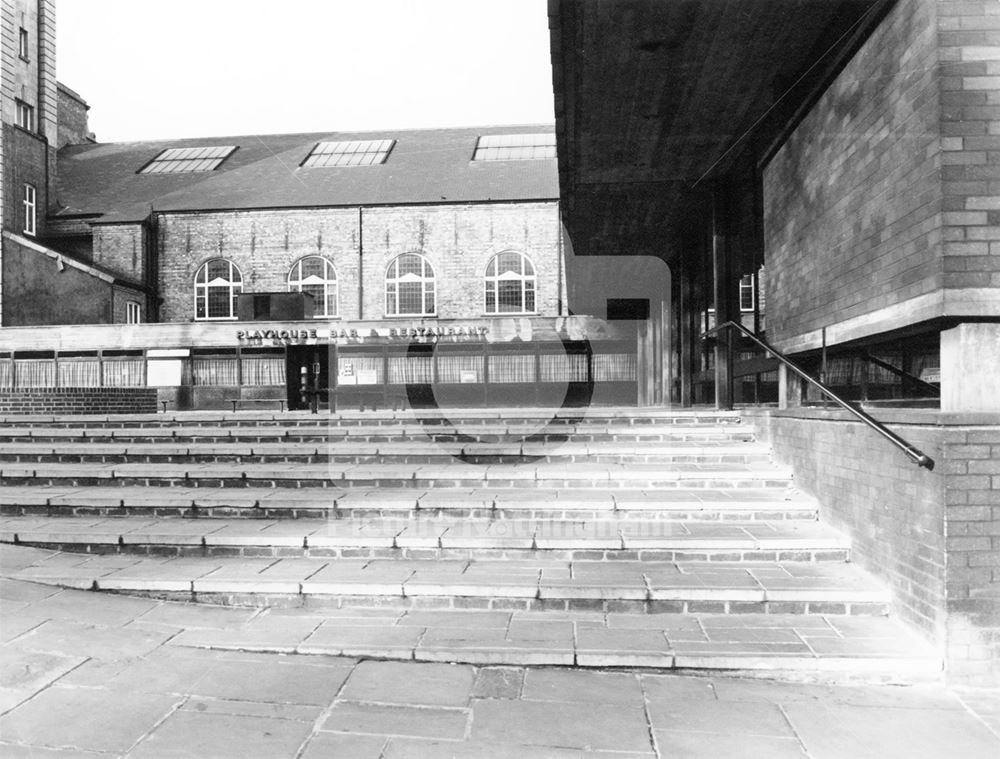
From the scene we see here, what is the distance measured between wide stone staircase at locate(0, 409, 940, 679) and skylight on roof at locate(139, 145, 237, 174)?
91.3 ft

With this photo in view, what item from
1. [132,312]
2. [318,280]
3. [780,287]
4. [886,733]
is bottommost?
[886,733]

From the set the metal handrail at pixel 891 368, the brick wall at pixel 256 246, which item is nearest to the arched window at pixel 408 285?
the brick wall at pixel 256 246

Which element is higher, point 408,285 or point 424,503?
point 408,285

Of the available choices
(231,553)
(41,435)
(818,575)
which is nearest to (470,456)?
(231,553)

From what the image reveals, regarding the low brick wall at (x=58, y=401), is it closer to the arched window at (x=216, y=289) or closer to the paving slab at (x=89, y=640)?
the paving slab at (x=89, y=640)

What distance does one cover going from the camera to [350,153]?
31.0 m

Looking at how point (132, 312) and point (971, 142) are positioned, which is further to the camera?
point (132, 312)

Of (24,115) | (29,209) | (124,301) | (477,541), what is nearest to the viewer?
(477,541)

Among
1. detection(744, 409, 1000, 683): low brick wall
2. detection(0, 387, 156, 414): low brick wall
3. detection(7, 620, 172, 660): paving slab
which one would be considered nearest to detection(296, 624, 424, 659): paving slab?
detection(7, 620, 172, 660): paving slab

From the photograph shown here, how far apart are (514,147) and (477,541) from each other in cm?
Result: 2828

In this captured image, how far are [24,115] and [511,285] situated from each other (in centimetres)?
2208

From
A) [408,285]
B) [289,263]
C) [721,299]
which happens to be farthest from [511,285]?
[721,299]

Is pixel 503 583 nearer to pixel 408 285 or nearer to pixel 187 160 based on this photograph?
pixel 408 285

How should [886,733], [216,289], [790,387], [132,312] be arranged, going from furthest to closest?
[216,289] < [132,312] < [790,387] < [886,733]
